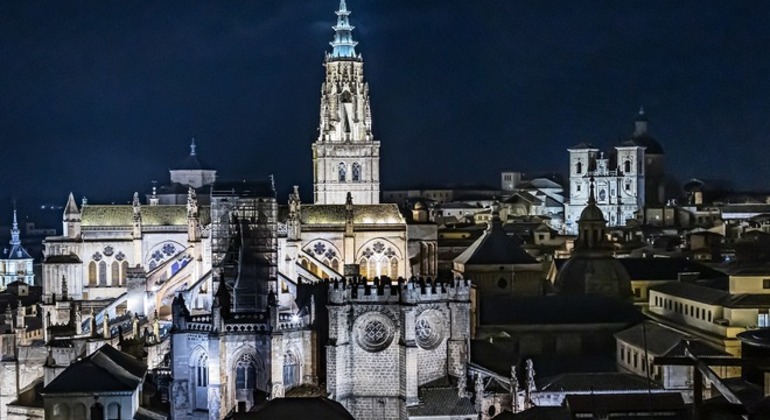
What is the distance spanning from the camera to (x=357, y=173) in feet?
279

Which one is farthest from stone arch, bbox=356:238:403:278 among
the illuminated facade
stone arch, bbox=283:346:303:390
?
the illuminated facade

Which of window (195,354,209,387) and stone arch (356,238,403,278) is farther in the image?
stone arch (356,238,403,278)

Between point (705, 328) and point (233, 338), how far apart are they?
21.5 m

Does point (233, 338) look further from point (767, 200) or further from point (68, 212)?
point (767, 200)

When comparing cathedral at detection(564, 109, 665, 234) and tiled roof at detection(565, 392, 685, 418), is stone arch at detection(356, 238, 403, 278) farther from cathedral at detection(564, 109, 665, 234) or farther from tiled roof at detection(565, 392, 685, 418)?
cathedral at detection(564, 109, 665, 234)

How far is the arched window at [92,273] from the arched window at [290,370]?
3126cm

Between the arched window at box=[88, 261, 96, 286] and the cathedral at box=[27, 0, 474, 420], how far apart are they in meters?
0.07

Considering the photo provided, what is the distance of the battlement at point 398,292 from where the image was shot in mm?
39406

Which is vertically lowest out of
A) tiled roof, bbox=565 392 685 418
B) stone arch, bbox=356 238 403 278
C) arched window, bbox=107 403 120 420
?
arched window, bbox=107 403 120 420

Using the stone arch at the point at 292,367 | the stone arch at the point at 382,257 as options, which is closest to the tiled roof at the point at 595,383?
the stone arch at the point at 292,367

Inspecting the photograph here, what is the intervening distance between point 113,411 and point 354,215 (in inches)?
1219

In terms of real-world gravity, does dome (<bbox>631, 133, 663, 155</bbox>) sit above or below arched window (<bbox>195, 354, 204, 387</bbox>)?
above

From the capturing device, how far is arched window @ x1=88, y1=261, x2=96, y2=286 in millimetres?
68312

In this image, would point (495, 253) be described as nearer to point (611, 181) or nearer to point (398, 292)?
point (398, 292)
